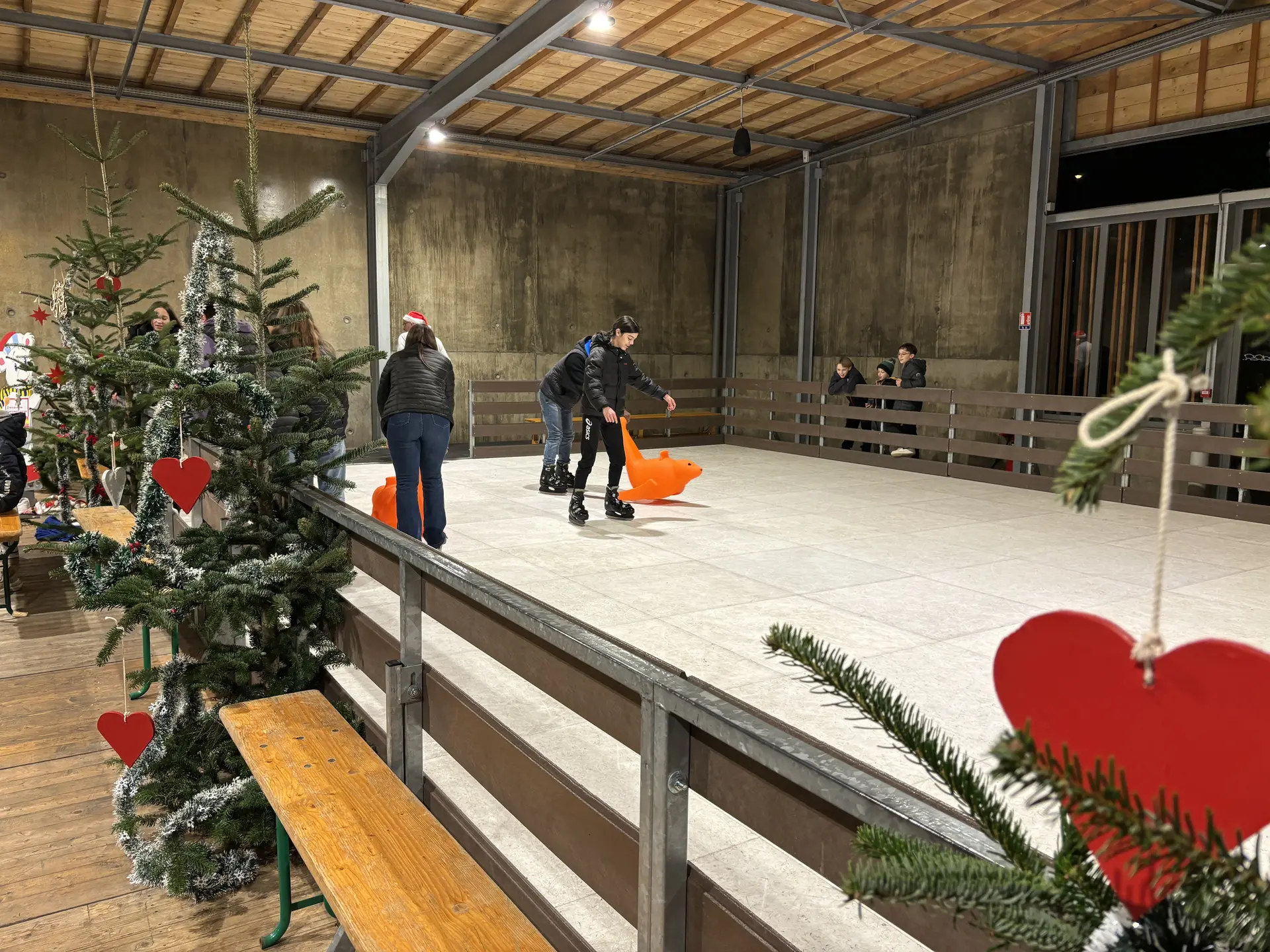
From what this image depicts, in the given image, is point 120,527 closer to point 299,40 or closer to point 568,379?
point 568,379

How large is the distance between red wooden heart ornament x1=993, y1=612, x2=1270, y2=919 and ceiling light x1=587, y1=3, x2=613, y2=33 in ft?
29.5

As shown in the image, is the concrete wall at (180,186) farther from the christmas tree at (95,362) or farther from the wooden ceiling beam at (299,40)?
the christmas tree at (95,362)

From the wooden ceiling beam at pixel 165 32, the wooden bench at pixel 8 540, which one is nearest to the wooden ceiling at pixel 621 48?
the wooden ceiling beam at pixel 165 32

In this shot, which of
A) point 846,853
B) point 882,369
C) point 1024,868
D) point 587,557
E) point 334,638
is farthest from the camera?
point 882,369

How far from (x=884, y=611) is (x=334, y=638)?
3.09 meters

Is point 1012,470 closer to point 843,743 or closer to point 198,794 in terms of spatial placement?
point 843,743

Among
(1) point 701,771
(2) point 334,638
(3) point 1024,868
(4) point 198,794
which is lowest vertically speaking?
(4) point 198,794

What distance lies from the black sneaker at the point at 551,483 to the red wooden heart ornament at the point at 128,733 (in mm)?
6560

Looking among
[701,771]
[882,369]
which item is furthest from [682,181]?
[701,771]

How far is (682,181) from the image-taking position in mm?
16969

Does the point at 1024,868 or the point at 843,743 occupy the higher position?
the point at 1024,868

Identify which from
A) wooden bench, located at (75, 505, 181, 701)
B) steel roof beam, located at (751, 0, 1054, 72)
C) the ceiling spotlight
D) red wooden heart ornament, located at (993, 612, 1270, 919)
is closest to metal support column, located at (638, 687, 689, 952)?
red wooden heart ornament, located at (993, 612, 1270, 919)

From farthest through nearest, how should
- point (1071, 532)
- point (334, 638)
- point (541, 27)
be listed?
point (541, 27) → point (1071, 532) → point (334, 638)

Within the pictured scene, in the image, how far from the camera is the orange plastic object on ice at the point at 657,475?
8.45 m
